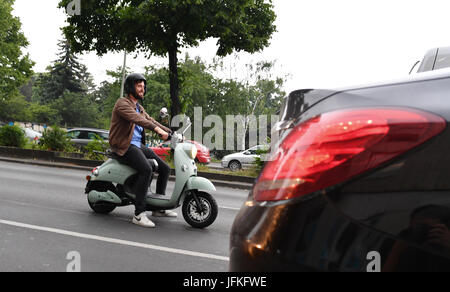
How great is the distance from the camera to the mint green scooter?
5.29m

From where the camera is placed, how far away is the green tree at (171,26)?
14.5m

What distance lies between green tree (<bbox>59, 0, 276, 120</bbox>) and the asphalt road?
9.21 metres

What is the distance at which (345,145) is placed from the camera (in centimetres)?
126

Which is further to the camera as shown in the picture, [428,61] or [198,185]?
[198,185]

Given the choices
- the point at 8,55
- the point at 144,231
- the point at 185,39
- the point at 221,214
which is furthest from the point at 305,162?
the point at 8,55

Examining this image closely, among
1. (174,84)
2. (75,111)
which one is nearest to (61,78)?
(75,111)

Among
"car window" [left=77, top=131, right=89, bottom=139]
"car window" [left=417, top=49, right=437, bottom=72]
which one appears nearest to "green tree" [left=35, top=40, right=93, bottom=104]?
"car window" [left=77, top=131, right=89, bottom=139]

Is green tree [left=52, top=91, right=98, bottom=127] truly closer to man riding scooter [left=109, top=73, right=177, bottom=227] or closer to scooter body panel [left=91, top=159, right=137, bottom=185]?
scooter body panel [left=91, top=159, right=137, bottom=185]

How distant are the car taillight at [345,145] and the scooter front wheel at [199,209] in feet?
13.0

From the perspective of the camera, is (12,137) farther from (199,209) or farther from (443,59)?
(443,59)

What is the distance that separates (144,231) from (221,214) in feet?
6.21

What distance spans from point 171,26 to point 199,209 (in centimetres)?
1077

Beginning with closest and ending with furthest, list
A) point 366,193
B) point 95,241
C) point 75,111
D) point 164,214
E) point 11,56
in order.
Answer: point 366,193
point 95,241
point 164,214
point 11,56
point 75,111

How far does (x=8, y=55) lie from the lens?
1460 inches
